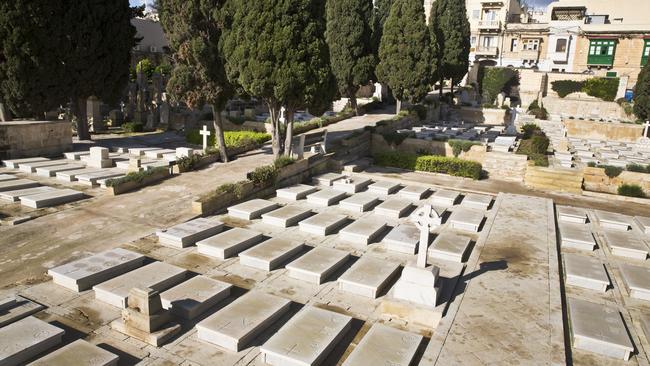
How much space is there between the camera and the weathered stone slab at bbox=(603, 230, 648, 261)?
14.0 m

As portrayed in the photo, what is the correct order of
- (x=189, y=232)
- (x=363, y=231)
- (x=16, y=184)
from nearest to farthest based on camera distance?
(x=189, y=232) < (x=363, y=231) < (x=16, y=184)

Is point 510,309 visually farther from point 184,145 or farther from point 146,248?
point 184,145

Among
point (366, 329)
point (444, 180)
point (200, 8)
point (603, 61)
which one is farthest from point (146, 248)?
point (603, 61)

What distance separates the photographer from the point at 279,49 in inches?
767

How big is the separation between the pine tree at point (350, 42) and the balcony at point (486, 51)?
115 ft

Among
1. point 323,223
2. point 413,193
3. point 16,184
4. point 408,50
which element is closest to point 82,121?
point 16,184

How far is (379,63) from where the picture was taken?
3819 centimetres

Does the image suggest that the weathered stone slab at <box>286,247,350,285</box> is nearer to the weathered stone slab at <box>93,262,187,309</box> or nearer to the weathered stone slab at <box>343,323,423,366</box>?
the weathered stone slab at <box>343,323,423,366</box>

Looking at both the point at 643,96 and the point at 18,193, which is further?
the point at 643,96

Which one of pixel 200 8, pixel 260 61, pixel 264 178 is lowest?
pixel 264 178

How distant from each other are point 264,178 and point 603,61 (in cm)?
5871

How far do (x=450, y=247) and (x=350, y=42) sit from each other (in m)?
28.1

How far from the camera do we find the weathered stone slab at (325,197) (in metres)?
18.2

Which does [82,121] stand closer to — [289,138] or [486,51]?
[289,138]
